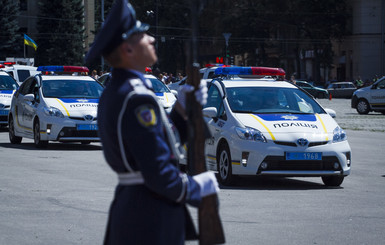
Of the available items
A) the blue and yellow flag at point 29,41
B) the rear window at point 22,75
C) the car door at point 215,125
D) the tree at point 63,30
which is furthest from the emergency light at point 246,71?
the tree at point 63,30

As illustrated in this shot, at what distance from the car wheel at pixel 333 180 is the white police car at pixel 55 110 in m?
6.83

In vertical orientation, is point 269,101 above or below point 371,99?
above

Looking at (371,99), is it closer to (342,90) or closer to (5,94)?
(5,94)

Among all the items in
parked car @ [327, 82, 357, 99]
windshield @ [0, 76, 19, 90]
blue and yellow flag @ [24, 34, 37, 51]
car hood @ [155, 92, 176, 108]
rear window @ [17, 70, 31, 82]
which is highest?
blue and yellow flag @ [24, 34, 37, 51]

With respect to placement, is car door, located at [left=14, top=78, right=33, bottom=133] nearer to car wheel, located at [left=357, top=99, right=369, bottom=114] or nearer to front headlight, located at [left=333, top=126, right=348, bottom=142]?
front headlight, located at [left=333, top=126, right=348, bottom=142]

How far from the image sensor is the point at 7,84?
26.2 meters

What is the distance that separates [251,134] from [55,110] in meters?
7.30

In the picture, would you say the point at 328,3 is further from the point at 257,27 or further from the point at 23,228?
the point at 23,228

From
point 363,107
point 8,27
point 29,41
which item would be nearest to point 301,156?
point 363,107

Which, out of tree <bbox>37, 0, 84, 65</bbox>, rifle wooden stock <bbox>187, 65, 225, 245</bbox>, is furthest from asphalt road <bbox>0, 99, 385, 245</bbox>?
tree <bbox>37, 0, 84, 65</bbox>

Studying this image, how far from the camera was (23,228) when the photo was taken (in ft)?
28.0

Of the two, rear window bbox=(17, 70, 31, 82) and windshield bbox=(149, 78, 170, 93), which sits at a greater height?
rear window bbox=(17, 70, 31, 82)

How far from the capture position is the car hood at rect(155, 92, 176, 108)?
2206cm

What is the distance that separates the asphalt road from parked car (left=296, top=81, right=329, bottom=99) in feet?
149
